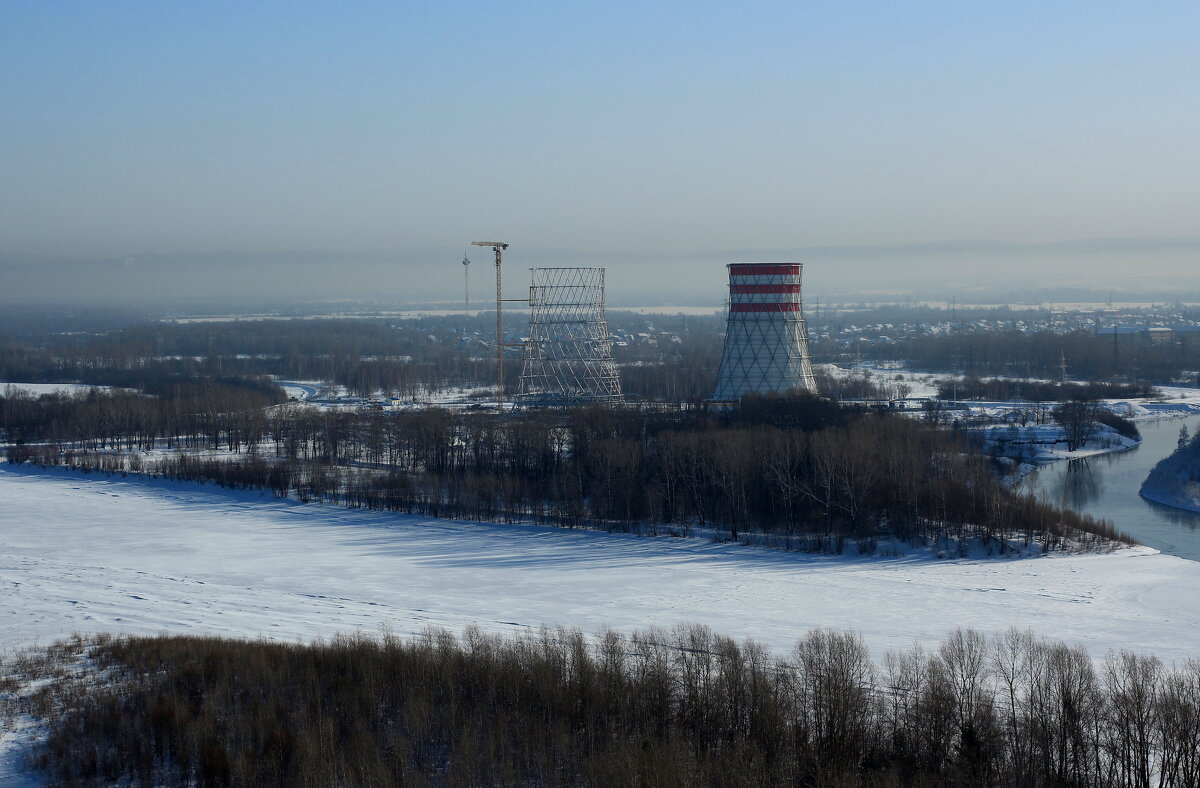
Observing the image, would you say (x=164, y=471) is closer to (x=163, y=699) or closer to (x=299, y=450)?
(x=299, y=450)

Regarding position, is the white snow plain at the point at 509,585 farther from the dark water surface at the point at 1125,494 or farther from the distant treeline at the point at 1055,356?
the distant treeline at the point at 1055,356

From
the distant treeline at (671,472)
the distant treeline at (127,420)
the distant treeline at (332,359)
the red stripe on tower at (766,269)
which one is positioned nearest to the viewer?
the distant treeline at (671,472)

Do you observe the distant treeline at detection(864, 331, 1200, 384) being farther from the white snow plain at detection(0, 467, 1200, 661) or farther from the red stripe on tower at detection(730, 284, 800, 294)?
the white snow plain at detection(0, 467, 1200, 661)

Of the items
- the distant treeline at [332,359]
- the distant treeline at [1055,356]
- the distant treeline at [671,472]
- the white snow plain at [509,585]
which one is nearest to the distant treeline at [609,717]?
the white snow plain at [509,585]

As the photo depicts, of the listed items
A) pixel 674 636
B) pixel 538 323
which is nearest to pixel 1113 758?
pixel 674 636

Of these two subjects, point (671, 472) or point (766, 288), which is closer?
point (671, 472)

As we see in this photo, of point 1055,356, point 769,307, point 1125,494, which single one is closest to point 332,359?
point 769,307

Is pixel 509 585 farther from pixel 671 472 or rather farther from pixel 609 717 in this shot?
pixel 609 717
